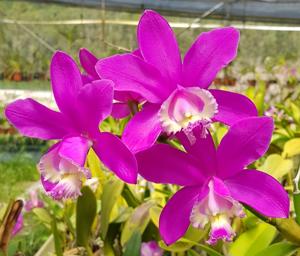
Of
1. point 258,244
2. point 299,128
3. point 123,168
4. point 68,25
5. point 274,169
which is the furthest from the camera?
point 68,25

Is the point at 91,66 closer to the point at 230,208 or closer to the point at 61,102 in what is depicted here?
the point at 61,102

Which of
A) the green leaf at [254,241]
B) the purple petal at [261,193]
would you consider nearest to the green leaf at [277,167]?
the green leaf at [254,241]

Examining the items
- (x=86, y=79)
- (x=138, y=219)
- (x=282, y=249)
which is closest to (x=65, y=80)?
(x=86, y=79)

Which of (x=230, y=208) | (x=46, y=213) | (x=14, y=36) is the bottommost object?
(x=14, y=36)

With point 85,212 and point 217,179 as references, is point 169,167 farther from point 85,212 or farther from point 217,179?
point 85,212

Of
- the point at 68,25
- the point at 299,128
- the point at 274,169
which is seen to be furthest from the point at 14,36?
the point at 274,169

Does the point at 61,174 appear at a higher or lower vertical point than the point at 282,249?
higher

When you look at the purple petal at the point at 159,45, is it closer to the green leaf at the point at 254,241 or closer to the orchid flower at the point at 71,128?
the orchid flower at the point at 71,128
